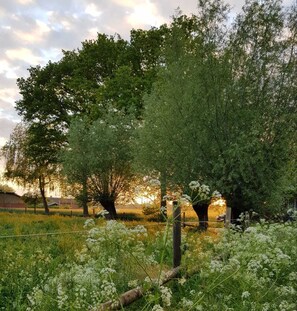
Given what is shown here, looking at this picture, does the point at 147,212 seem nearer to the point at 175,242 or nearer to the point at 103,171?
the point at 103,171

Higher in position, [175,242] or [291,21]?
[291,21]

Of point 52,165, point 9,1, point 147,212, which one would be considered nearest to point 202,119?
point 9,1

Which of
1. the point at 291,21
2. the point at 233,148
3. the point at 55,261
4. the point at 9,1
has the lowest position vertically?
the point at 55,261

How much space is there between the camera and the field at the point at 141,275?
17.2ft

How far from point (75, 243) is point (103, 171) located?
829 inches

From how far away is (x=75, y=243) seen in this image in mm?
11594

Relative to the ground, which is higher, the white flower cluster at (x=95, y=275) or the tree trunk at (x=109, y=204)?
the tree trunk at (x=109, y=204)

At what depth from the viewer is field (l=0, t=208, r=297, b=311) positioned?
5.23 meters

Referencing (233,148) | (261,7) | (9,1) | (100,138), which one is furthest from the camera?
(100,138)

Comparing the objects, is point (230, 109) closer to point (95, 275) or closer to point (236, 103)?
point (236, 103)

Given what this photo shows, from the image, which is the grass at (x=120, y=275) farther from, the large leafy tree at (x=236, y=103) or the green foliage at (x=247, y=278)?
the large leafy tree at (x=236, y=103)

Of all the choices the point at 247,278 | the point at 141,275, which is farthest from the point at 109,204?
the point at 247,278

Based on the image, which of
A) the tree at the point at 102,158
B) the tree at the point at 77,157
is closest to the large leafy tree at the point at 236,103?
the tree at the point at 102,158

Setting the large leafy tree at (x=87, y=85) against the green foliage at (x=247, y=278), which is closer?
the green foliage at (x=247, y=278)
